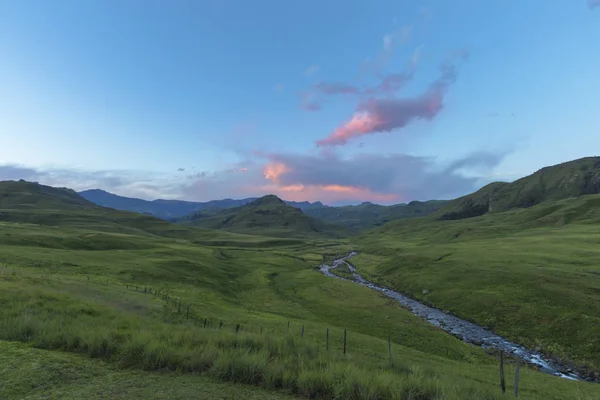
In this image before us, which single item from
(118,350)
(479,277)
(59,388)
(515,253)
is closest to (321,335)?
(118,350)

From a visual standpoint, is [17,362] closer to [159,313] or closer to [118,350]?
[118,350]

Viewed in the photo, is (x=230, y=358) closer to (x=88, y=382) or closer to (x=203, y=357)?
(x=203, y=357)

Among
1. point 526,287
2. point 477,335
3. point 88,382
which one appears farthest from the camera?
point 526,287

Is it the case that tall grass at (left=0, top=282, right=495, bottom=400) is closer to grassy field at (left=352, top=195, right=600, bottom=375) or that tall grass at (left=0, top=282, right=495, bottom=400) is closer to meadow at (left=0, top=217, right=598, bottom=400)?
meadow at (left=0, top=217, right=598, bottom=400)

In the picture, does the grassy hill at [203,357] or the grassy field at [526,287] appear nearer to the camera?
the grassy hill at [203,357]

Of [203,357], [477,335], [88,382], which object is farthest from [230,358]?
[477,335]

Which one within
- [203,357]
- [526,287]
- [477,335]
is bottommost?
[477,335]

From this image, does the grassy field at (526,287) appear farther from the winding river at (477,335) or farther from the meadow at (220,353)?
the meadow at (220,353)

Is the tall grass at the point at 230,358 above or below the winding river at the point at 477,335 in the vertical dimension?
above

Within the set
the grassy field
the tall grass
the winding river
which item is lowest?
the winding river

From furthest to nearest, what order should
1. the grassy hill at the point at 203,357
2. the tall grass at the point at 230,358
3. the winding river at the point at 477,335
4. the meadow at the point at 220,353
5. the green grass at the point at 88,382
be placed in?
the winding river at the point at 477,335
the tall grass at the point at 230,358
the meadow at the point at 220,353
the grassy hill at the point at 203,357
the green grass at the point at 88,382

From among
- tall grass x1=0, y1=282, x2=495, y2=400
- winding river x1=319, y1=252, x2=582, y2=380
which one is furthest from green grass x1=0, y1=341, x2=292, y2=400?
winding river x1=319, y1=252, x2=582, y2=380

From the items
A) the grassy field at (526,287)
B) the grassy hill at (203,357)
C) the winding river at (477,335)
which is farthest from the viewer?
the grassy field at (526,287)

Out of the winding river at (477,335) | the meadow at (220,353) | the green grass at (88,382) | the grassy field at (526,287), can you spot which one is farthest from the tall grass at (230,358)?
the grassy field at (526,287)
